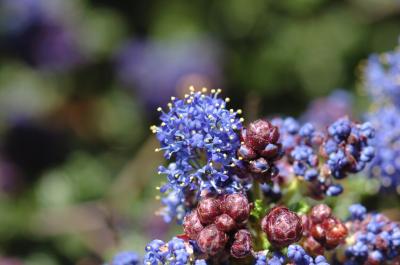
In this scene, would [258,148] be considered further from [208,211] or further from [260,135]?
[208,211]

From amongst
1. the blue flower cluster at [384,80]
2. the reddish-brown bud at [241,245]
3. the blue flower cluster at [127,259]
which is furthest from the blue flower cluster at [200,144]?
the blue flower cluster at [384,80]

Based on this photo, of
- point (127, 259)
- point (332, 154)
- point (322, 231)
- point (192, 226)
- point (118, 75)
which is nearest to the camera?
point (192, 226)

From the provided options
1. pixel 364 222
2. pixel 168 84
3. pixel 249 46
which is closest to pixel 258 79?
pixel 249 46

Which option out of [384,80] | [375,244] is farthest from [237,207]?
[384,80]

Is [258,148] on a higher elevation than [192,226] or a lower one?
higher

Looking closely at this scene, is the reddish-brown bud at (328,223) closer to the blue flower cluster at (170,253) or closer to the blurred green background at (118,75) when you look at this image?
the blue flower cluster at (170,253)

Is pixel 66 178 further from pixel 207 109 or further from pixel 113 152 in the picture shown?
pixel 207 109
